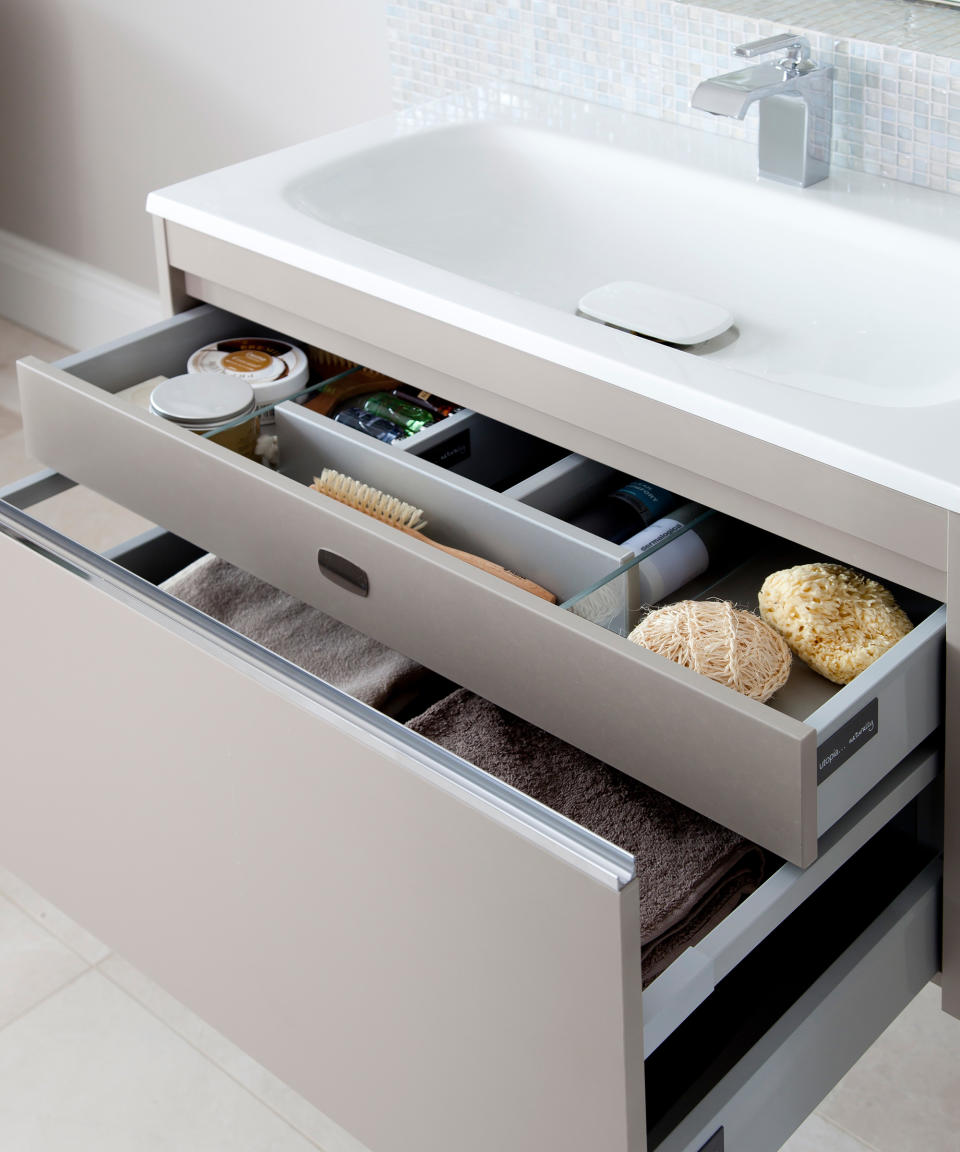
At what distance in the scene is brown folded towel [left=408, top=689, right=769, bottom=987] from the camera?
0.94 metres

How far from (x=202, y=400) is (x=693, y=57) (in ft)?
1.79

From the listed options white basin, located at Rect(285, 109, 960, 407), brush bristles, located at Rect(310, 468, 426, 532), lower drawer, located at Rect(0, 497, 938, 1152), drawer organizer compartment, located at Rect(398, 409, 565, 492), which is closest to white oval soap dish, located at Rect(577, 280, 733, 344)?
white basin, located at Rect(285, 109, 960, 407)

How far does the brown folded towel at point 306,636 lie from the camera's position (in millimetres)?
1143

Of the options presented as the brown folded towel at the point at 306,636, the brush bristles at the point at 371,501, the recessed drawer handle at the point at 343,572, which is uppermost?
the brush bristles at the point at 371,501

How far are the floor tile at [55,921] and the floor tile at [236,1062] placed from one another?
26 mm

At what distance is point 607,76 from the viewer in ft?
4.50

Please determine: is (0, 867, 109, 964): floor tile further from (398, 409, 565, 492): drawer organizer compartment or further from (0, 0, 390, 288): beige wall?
(0, 0, 390, 288): beige wall

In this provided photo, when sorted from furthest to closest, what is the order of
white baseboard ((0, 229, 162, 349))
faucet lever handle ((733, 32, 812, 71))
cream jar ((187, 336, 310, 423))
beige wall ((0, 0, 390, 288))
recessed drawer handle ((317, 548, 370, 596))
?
white baseboard ((0, 229, 162, 349))
beige wall ((0, 0, 390, 288))
cream jar ((187, 336, 310, 423))
faucet lever handle ((733, 32, 812, 71))
recessed drawer handle ((317, 548, 370, 596))

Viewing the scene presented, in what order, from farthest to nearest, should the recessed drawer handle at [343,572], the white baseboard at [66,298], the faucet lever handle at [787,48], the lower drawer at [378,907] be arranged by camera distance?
the white baseboard at [66,298]
the faucet lever handle at [787,48]
the recessed drawer handle at [343,572]
the lower drawer at [378,907]

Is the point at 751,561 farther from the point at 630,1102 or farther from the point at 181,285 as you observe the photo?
the point at 181,285

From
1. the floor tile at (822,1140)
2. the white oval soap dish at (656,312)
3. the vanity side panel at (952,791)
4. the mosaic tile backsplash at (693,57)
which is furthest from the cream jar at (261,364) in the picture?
the floor tile at (822,1140)

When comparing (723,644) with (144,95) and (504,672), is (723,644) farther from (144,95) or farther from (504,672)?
(144,95)

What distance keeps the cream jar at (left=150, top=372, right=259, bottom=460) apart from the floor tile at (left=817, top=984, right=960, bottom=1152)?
2.77ft

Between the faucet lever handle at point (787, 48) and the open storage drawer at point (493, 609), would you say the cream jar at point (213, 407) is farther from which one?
the faucet lever handle at point (787, 48)
